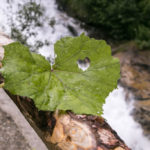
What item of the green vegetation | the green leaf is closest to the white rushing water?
the green vegetation

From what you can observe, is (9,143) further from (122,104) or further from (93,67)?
(122,104)

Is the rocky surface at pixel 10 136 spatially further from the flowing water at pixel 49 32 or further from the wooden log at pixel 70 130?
the flowing water at pixel 49 32

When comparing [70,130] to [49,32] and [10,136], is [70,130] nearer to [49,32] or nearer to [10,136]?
[10,136]

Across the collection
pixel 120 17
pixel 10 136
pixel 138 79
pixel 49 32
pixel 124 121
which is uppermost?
pixel 120 17

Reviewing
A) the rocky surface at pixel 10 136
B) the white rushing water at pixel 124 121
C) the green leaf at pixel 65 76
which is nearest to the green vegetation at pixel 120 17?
the white rushing water at pixel 124 121

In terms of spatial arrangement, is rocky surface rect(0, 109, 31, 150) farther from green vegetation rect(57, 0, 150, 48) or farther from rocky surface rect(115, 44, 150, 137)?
green vegetation rect(57, 0, 150, 48)

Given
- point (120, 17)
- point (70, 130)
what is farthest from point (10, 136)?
point (120, 17)
